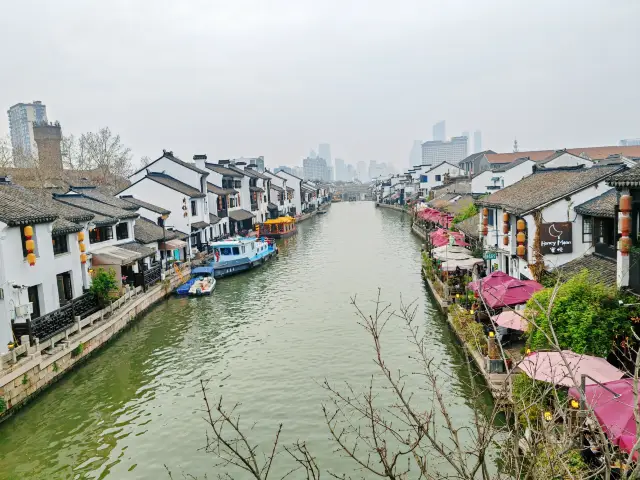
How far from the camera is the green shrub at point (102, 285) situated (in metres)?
24.0

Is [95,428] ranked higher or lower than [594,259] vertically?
lower

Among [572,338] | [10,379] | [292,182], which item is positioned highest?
[292,182]

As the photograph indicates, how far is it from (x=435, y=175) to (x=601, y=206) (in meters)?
74.7

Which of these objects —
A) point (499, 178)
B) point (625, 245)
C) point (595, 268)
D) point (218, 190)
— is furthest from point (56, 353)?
point (499, 178)

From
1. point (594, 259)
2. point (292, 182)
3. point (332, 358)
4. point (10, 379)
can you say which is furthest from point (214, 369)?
point (292, 182)

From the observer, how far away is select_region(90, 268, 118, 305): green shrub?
78.9 ft

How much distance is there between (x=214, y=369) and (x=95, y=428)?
5.11 meters

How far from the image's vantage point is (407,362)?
63.5 feet

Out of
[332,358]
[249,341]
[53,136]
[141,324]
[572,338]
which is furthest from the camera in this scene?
[53,136]

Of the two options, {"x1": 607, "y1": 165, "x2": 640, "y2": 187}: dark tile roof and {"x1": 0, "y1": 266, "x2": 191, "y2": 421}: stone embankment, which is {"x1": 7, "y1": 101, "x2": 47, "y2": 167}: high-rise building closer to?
{"x1": 0, "y1": 266, "x2": 191, "y2": 421}: stone embankment

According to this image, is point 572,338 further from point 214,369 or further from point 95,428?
point 95,428

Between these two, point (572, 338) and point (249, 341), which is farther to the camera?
point (249, 341)

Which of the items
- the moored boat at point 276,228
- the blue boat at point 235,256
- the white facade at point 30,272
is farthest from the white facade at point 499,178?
the white facade at point 30,272

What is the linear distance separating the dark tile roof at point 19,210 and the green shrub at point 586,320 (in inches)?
706
